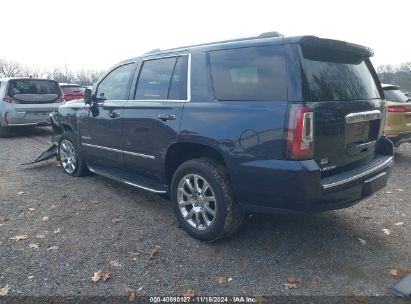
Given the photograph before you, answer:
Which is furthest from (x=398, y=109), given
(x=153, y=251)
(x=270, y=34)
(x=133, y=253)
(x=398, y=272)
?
(x=133, y=253)

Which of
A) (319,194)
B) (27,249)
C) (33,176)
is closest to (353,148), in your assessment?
(319,194)

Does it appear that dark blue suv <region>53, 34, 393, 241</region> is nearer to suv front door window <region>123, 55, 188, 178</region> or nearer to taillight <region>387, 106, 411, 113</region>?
suv front door window <region>123, 55, 188, 178</region>

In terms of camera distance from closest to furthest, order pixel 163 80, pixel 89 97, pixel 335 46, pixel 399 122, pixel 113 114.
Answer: pixel 335 46
pixel 163 80
pixel 113 114
pixel 89 97
pixel 399 122

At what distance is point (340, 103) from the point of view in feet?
10.4

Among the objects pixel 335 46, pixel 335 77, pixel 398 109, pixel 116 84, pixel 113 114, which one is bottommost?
pixel 398 109

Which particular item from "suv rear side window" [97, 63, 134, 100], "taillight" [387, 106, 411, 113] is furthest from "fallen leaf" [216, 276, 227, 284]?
"taillight" [387, 106, 411, 113]

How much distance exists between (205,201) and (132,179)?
4.50 feet

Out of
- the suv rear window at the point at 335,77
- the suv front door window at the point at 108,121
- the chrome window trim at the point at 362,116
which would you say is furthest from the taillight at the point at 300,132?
the suv front door window at the point at 108,121

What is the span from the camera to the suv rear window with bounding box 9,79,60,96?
1008 centimetres

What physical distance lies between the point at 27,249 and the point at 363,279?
10.3 feet

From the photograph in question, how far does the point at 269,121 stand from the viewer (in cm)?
300

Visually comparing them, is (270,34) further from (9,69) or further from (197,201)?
(9,69)

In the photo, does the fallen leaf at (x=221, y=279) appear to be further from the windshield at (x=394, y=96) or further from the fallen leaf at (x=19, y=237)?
the windshield at (x=394, y=96)

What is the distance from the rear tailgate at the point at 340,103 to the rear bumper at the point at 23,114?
9.12 meters
